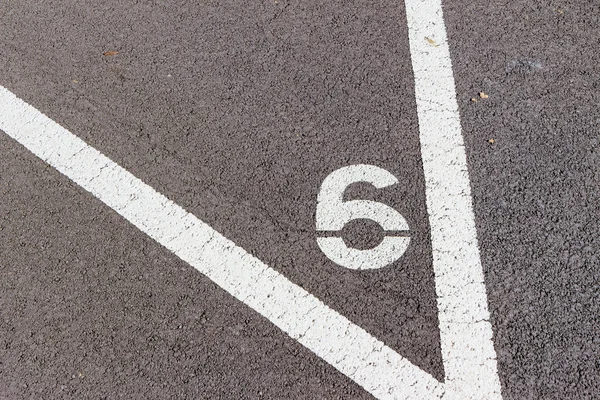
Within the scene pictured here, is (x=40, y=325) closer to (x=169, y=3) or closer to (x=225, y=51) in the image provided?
(x=225, y=51)

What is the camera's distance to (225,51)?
169 inches

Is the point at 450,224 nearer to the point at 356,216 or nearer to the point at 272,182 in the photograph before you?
the point at 356,216

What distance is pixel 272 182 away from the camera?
11.6ft

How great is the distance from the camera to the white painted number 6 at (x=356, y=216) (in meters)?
3.22

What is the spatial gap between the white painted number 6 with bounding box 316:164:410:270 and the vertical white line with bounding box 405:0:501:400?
19 cm

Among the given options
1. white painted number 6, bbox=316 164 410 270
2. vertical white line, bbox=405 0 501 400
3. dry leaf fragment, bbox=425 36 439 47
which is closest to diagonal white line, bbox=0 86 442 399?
vertical white line, bbox=405 0 501 400

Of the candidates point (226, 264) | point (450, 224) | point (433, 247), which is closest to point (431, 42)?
point (450, 224)

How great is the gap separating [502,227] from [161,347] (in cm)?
169

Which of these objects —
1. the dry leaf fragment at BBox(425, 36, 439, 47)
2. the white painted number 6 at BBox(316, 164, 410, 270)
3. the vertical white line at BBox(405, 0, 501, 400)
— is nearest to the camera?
the vertical white line at BBox(405, 0, 501, 400)

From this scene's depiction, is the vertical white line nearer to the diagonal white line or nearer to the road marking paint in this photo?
the road marking paint

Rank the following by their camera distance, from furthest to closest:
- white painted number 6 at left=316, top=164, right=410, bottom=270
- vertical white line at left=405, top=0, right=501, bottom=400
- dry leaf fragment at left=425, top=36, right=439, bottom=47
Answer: dry leaf fragment at left=425, top=36, right=439, bottom=47
white painted number 6 at left=316, top=164, right=410, bottom=270
vertical white line at left=405, top=0, right=501, bottom=400

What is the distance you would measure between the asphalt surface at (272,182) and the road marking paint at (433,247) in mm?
54

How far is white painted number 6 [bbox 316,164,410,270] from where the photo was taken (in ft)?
10.6

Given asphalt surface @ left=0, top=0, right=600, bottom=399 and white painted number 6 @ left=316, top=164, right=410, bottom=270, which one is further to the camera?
white painted number 6 @ left=316, top=164, right=410, bottom=270
